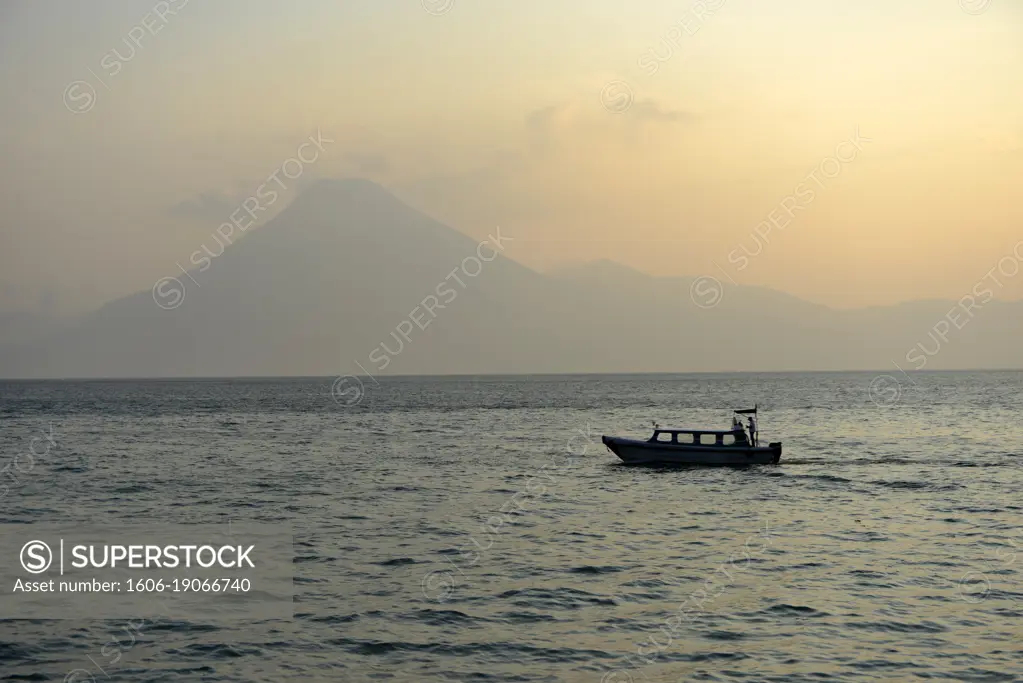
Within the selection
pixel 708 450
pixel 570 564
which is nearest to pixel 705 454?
pixel 708 450

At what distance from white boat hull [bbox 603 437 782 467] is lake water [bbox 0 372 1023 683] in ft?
2.94

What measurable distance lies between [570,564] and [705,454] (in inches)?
1075

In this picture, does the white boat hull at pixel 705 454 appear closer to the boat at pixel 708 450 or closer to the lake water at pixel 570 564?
the boat at pixel 708 450

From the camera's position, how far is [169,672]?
61.9ft

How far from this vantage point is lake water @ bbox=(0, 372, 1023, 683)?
19594mm

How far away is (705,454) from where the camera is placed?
53.8 metres

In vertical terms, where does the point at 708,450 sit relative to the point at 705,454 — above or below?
above

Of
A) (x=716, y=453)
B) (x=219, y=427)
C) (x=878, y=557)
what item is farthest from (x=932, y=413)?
(x=878, y=557)

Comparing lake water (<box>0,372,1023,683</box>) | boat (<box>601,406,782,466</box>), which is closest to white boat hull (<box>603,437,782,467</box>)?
boat (<box>601,406,782,466</box>)

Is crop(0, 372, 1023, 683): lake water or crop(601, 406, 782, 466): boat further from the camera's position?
crop(601, 406, 782, 466): boat

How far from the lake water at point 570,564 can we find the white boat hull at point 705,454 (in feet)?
2.94

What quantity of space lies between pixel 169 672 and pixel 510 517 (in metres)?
19.7

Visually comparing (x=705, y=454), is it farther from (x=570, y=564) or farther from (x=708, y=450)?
(x=570, y=564)

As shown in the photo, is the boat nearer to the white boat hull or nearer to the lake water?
the white boat hull
